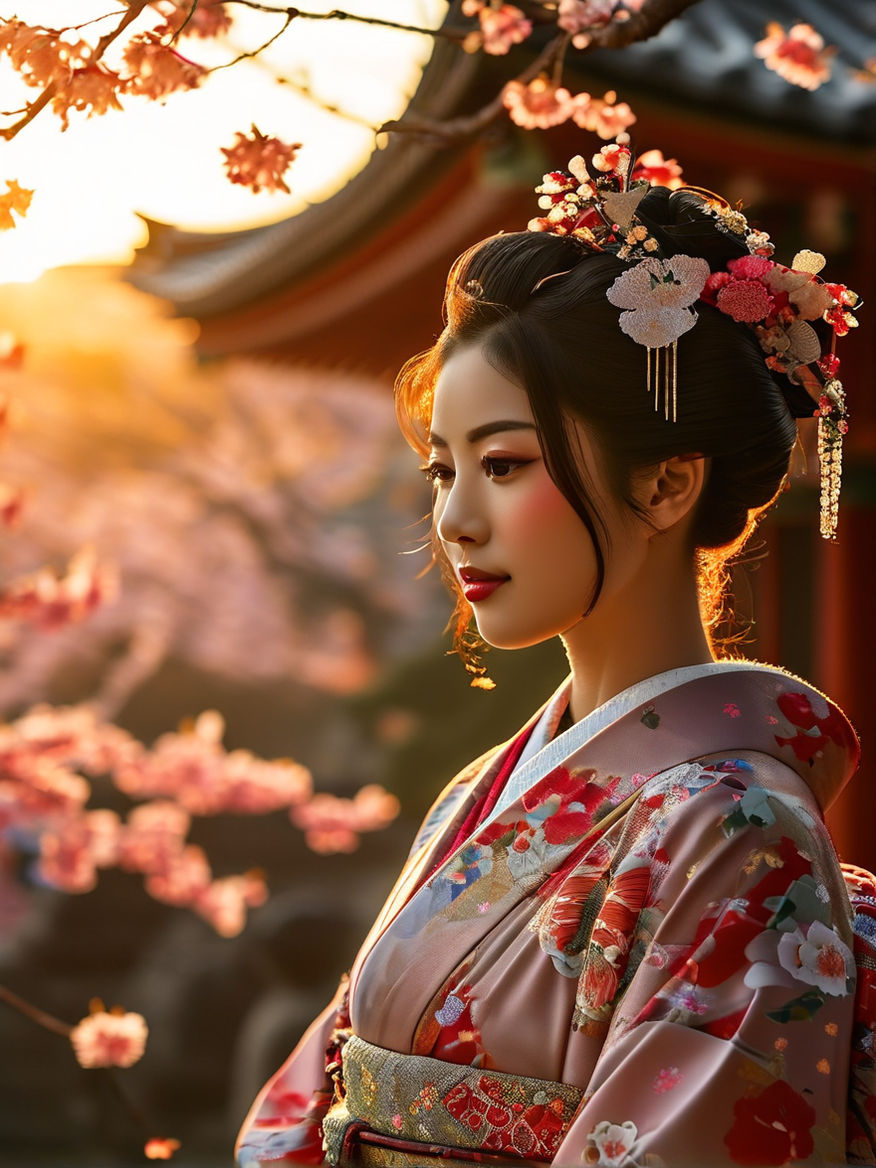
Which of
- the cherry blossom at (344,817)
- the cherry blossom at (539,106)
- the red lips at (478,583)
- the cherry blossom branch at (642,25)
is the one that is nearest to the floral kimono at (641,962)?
the red lips at (478,583)

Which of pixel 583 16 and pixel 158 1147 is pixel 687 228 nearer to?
pixel 583 16

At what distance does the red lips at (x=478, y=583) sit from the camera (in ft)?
6.46

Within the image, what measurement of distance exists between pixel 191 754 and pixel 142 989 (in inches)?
70.3

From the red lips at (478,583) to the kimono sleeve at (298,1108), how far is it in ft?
2.65

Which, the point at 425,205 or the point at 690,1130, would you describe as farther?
the point at 425,205

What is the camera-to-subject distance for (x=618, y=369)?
1.96 metres

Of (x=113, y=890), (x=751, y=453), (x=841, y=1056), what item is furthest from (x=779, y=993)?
(x=113, y=890)

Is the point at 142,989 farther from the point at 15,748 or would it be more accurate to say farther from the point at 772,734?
the point at 772,734

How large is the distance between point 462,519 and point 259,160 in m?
0.88

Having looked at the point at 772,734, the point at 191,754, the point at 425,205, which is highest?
the point at 425,205

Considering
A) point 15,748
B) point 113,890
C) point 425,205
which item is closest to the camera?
point 425,205

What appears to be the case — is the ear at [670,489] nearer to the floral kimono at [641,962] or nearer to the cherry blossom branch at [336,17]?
the floral kimono at [641,962]

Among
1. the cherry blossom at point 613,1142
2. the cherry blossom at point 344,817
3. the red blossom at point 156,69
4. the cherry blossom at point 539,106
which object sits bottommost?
the cherry blossom at point 344,817

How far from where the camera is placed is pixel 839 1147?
5.16ft
